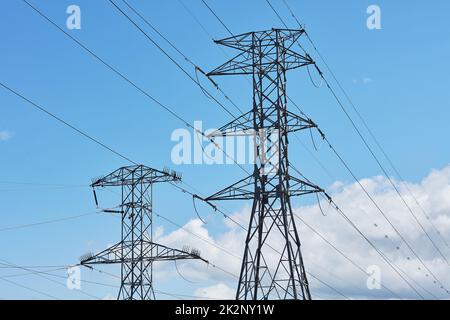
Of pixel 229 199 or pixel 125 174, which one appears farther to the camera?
pixel 125 174

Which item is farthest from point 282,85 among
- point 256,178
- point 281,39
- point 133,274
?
point 133,274
